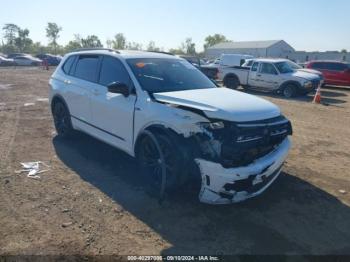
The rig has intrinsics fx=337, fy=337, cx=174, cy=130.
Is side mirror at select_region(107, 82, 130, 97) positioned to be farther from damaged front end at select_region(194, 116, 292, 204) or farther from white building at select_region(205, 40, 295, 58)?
white building at select_region(205, 40, 295, 58)

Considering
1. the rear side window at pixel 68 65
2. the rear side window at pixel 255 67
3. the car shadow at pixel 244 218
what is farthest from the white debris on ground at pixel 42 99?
the rear side window at pixel 255 67

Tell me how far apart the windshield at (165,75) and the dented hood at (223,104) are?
0.27 m

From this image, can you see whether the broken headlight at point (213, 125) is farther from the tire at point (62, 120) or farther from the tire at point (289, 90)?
the tire at point (289, 90)

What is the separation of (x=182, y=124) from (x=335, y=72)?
1877 centimetres

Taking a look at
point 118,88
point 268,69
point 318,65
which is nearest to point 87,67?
point 118,88

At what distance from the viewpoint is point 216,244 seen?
11.8 ft

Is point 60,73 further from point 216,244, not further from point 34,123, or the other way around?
point 216,244

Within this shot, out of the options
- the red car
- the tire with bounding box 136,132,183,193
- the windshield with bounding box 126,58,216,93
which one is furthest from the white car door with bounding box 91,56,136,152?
the red car

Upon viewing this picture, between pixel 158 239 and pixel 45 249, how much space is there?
1.16m

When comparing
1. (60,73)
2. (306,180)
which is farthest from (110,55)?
(306,180)

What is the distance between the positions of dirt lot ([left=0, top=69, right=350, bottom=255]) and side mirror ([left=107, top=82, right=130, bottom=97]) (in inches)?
53.1

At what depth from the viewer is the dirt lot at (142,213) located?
11.7 feet

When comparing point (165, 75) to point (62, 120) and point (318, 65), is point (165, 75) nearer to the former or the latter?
point (62, 120)

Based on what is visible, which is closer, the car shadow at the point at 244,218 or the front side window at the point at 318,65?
the car shadow at the point at 244,218
